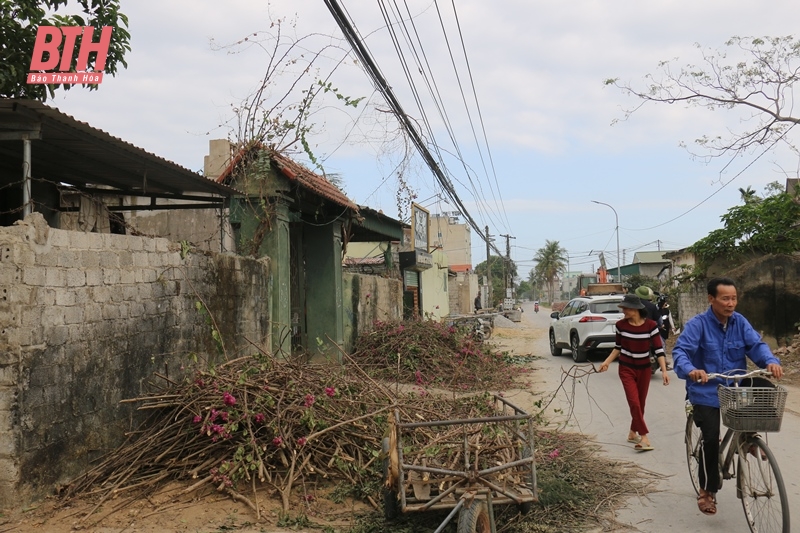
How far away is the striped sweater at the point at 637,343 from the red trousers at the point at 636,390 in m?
0.08

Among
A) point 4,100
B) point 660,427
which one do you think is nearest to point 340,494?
point 4,100

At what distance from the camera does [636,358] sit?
7551 mm

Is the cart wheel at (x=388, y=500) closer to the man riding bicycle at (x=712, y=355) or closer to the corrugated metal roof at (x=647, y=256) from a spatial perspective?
the man riding bicycle at (x=712, y=355)

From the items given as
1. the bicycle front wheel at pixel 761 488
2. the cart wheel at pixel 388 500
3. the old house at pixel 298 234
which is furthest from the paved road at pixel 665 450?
the old house at pixel 298 234

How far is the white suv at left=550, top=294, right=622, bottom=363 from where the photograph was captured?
16500mm

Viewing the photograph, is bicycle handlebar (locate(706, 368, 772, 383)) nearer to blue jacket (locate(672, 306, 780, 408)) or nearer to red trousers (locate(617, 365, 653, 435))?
blue jacket (locate(672, 306, 780, 408))

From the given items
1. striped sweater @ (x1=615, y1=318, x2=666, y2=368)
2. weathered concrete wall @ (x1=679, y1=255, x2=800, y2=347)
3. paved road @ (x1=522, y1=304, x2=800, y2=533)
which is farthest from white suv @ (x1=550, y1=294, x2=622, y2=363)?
striped sweater @ (x1=615, y1=318, x2=666, y2=368)

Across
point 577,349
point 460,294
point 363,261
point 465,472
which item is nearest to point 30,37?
point 465,472

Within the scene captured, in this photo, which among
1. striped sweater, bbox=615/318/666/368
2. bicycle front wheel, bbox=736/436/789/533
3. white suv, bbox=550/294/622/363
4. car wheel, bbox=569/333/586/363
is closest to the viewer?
bicycle front wheel, bbox=736/436/789/533

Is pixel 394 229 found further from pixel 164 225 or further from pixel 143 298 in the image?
pixel 143 298

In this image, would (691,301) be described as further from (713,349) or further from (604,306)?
(713,349)

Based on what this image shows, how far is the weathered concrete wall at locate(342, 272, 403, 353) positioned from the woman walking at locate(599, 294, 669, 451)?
7.73m

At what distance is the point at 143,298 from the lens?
276 inches

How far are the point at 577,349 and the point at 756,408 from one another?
12947 millimetres
